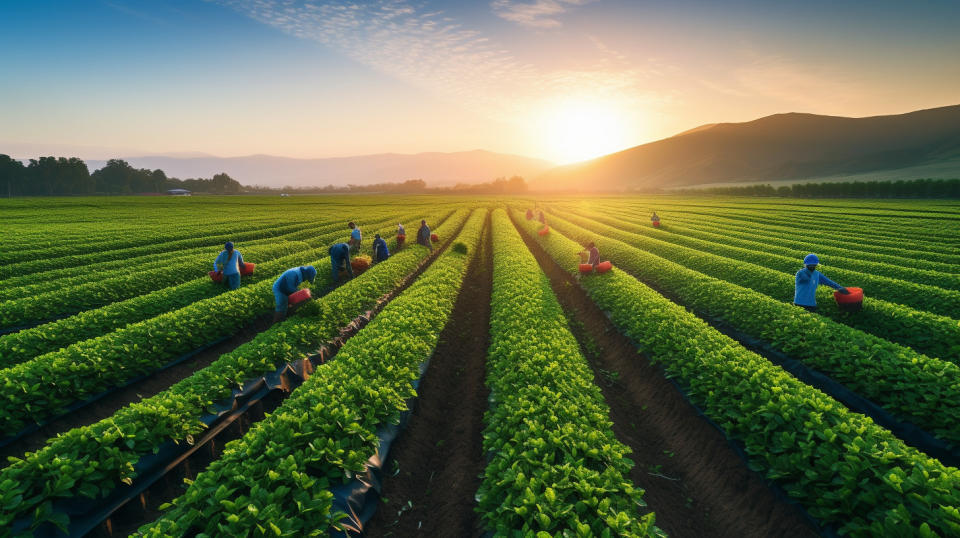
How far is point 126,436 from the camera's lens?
600 cm

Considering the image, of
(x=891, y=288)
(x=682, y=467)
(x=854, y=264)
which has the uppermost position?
(x=854, y=264)

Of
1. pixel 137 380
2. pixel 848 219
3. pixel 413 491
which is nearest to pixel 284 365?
pixel 137 380

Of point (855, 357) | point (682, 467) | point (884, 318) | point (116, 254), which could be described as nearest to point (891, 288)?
point (884, 318)

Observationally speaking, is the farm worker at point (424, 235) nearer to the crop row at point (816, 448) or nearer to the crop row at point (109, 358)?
the crop row at point (109, 358)

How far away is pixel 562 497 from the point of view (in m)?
4.57

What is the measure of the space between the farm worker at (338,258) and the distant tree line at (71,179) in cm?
15375

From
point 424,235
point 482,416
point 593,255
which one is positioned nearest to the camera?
point 482,416

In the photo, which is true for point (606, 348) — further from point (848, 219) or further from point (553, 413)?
point (848, 219)

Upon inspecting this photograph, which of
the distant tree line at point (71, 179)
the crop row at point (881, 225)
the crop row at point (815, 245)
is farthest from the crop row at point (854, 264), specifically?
the distant tree line at point (71, 179)

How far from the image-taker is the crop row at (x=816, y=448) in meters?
4.33

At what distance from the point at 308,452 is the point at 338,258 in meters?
13.6

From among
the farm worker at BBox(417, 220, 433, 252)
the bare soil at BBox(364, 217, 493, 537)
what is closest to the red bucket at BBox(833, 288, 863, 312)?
the bare soil at BBox(364, 217, 493, 537)

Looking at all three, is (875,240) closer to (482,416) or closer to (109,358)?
(482,416)

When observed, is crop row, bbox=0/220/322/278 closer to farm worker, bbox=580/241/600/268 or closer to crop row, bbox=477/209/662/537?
crop row, bbox=477/209/662/537
